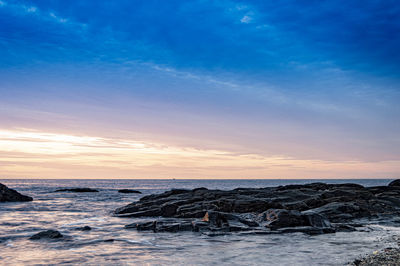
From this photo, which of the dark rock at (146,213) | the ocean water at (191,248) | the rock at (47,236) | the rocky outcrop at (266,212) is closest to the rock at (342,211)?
the rocky outcrop at (266,212)

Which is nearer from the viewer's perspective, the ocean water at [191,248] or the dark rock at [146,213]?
the ocean water at [191,248]

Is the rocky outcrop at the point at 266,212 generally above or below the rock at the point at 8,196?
above

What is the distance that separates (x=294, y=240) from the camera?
1498 cm

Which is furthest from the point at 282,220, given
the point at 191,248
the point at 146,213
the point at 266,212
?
the point at 146,213

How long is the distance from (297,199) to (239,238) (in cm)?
1494

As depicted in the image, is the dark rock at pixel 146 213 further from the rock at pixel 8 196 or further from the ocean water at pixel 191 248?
the rock at pixel 8 196

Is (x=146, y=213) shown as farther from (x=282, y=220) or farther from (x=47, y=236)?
(x=282, y=220)

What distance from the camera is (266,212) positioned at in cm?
2088

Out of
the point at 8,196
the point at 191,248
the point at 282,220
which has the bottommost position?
the point at 8,196

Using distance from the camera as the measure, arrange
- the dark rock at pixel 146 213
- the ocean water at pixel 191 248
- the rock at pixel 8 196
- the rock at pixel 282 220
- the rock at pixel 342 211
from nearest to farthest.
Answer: the ocean water at pixel 191 248, the rock at pixel 282 220, the rock at pixel 342 211, the dark rock at pixel 146 213, the rock at pixel 8 196

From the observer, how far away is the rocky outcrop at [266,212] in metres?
17.8

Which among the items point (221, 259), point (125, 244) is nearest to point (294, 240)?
point (221, 259)

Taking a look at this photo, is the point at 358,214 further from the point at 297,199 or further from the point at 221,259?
the point at 221,259

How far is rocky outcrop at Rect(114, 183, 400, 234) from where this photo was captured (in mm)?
17750
